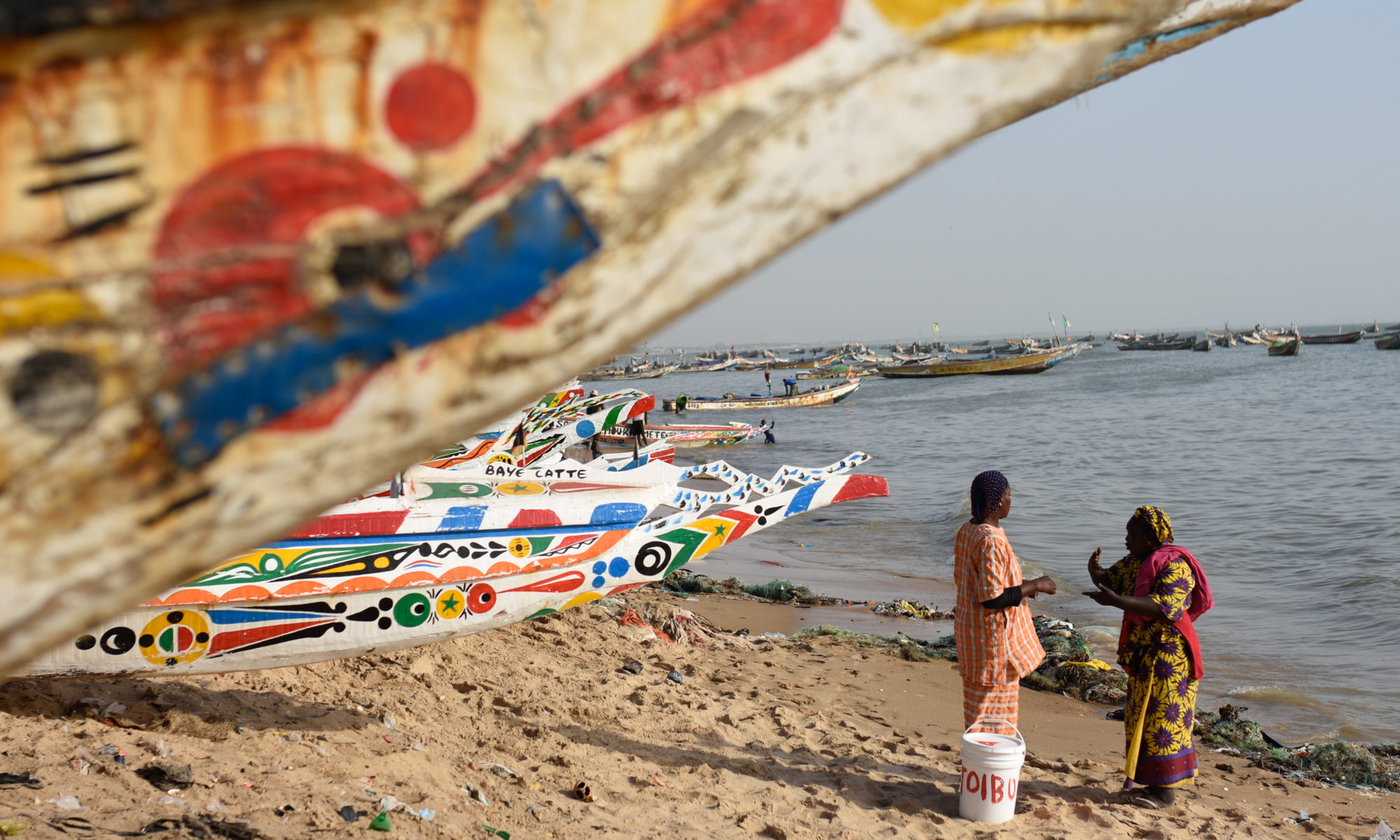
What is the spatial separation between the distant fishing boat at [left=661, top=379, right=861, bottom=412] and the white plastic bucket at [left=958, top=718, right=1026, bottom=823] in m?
32.5

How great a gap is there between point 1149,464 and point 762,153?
23.3 metres

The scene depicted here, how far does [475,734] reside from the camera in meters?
5.12

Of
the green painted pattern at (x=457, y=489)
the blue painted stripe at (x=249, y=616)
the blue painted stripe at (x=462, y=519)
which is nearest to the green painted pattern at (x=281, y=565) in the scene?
the blue painted stripe at (x=249, y=616)

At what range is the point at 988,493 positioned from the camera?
4.72m

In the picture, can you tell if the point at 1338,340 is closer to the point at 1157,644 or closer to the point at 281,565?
the point at 1157,644

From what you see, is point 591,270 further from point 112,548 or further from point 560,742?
point 560,742

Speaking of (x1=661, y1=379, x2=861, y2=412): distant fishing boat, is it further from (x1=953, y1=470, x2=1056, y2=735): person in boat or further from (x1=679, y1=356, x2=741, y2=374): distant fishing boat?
(x1=679, y1=356, x2=741, y2=374): distant fishing boat

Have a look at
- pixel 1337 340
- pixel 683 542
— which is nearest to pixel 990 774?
pixel 683 542

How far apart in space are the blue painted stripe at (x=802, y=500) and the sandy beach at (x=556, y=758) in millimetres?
1381

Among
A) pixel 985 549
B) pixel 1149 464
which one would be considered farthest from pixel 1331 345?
pixel 985 549

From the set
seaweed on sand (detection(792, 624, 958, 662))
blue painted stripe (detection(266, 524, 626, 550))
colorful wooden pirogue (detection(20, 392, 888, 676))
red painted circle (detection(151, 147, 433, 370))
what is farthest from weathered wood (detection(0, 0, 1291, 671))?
seaweed on sand (detection(792, 624, 958, 662))

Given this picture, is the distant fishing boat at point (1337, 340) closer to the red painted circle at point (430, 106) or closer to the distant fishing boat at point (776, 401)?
the distant fishing boat at point (776, 401)

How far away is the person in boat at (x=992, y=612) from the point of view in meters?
4.62

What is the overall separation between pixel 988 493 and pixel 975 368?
185ft
